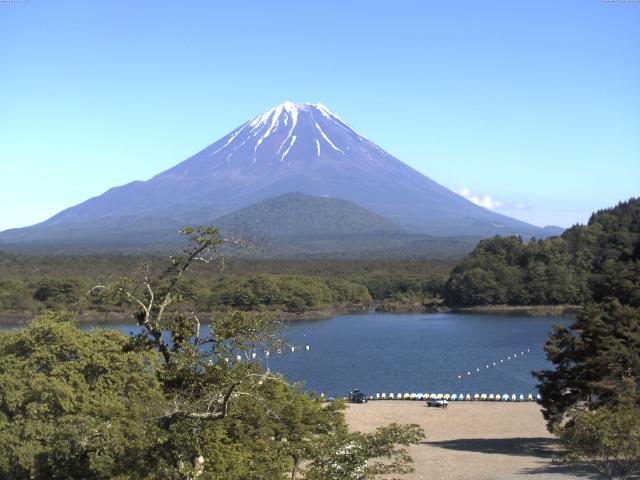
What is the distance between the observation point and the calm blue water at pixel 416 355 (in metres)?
29.3

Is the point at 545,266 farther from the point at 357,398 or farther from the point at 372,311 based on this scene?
the point at 357,398

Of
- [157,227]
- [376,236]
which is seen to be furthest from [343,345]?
[157,227]

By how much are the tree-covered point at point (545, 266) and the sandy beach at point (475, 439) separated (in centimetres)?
3499

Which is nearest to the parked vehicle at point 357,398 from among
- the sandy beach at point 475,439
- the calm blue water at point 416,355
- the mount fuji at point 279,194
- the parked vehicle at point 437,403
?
the sandy beach at point 475,439

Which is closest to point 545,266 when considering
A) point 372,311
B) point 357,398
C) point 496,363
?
point 372,311

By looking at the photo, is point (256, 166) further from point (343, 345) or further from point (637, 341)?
point (637, 341)

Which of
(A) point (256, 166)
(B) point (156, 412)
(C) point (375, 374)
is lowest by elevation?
(C) point (375, 374)

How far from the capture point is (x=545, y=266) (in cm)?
6069

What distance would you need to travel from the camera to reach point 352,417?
21.1 m

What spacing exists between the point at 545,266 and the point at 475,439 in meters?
43.7

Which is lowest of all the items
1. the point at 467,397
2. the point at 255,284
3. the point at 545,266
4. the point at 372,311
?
Answer: the point at 467,397

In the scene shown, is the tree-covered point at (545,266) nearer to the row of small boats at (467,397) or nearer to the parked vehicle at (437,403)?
the row of small boats at (467,397)

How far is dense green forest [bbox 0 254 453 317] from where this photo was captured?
54.4 meters

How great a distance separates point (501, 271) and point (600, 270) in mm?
6351
